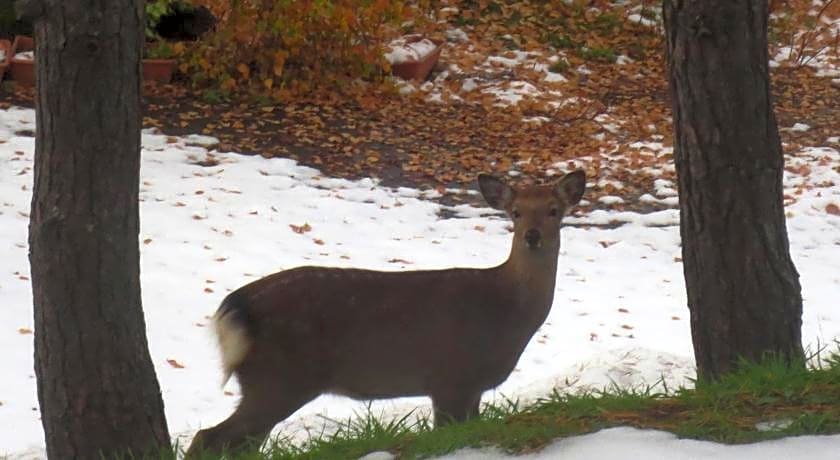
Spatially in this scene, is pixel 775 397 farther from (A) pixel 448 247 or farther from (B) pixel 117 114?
(A) pixel 448 247

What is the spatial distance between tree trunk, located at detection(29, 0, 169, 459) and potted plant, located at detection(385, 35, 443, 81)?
10.8 m

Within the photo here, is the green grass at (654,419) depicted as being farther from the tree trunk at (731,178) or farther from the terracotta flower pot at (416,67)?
the terracotta flower pot at (416,67)

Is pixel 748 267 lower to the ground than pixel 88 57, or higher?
lower

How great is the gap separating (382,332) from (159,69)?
9.51 meters

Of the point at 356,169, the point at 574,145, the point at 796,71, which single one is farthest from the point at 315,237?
the point at 796,71

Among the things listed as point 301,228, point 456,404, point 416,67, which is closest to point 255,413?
point 456,404

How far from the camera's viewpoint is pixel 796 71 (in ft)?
56.5

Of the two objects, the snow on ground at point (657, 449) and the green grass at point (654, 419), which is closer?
the snow on ground at point (657, 449)

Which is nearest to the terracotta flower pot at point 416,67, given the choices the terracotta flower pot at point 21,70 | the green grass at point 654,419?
the terracotta flower pot at point 21,70

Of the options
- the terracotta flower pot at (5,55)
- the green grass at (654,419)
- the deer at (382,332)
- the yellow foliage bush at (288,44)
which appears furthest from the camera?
the yellow foliage bush at (288,44)

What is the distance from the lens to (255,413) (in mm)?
5574

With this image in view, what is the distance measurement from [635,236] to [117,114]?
741cm

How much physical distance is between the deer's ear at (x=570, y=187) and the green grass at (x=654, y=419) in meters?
1.50

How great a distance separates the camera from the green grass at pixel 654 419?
177 inches
